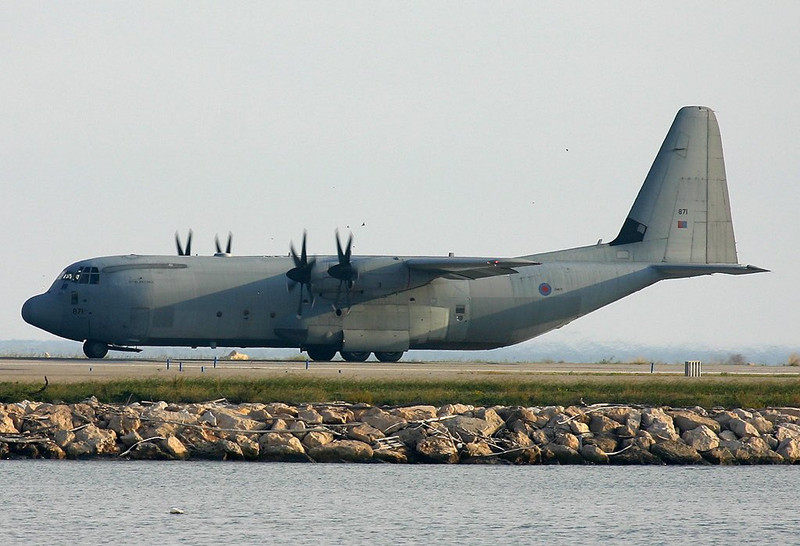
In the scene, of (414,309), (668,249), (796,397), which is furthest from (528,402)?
(668,249)

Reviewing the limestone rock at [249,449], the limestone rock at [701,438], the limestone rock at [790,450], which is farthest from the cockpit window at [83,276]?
the limestone rock at [790,450]

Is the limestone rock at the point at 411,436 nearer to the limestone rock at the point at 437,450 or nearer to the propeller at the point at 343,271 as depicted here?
the limestone rock at the point at 437,450

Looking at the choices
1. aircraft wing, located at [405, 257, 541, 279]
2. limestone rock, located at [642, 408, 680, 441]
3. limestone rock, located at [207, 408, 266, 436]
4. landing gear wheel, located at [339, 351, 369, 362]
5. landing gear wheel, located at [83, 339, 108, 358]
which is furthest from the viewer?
landing gear wheel, located at [339, 351, 369, 362]

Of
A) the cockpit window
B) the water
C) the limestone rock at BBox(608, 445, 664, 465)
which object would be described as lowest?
the water

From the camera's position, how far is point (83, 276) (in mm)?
50000

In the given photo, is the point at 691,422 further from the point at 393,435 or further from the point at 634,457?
the point at 393,435

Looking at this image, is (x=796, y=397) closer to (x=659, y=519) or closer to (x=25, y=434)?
(x=659, y=519)

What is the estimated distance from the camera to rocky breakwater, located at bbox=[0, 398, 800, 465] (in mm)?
29969

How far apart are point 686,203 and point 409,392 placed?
27.1m

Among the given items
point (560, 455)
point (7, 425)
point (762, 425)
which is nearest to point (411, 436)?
point (560, 455)

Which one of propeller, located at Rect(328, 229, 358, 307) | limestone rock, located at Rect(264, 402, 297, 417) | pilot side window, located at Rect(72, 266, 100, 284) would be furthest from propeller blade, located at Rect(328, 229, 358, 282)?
limestone rock, located at Rect(264, 402, 297, 417)

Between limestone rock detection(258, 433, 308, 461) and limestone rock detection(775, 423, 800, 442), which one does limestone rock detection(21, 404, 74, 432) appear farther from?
limestone rock detection(775, 423, 800, 442)

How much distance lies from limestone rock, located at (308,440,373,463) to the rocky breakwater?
0.02 m

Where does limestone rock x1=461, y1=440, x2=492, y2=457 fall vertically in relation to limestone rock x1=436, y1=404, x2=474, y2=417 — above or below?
below
